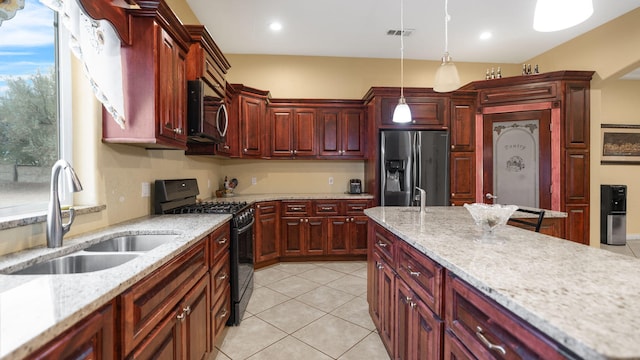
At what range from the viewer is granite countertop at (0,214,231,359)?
2.04ft

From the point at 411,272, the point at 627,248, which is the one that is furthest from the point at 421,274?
the point at 627,248

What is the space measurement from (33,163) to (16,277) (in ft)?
2.63

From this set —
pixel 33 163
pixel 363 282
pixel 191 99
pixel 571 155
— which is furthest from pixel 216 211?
pixel 571 155

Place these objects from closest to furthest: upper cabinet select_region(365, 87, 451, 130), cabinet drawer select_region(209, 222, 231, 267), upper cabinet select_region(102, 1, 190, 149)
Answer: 1. upper cabinet select_region(102, 1, 190, 149)
2. cabinet drawer select_region(209, 222, 231, 267)
3. upper cabinet select_region(365, 87, 451, 130)

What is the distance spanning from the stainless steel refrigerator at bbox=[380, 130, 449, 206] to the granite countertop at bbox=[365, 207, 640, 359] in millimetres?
2287

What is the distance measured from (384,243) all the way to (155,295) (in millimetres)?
1373

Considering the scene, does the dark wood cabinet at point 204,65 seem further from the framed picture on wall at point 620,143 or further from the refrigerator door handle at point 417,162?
the framed picture on wall at point 620,143

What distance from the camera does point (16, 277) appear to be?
952mm

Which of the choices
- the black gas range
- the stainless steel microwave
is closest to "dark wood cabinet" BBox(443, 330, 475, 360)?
the black gas range

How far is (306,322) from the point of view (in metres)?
2.42

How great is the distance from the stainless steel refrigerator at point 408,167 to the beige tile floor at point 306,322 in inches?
45.9

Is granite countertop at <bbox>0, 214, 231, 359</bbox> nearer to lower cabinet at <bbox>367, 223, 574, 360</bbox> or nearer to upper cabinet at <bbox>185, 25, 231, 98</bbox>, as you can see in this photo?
lower cabinet at <bbox>367, 223, 574, 360</bbox>

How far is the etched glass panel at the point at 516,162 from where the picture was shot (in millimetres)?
3830

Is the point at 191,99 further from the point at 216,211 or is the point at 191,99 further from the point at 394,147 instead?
the point at 394,147
